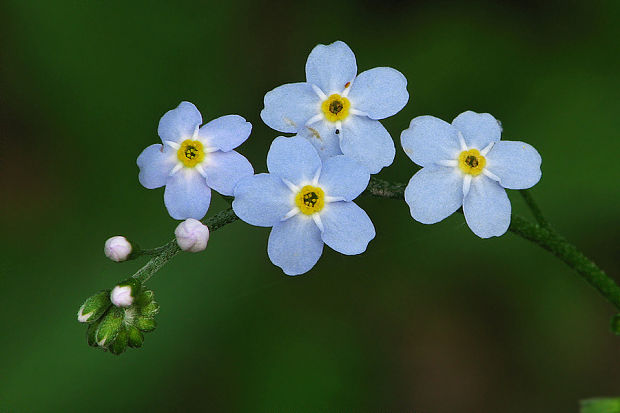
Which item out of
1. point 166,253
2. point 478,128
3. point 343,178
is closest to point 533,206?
point 478,128

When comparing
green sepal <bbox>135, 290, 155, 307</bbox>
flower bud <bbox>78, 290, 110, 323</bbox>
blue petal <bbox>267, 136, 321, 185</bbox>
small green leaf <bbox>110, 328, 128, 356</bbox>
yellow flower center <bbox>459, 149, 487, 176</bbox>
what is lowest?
small green leaf <bbox>110, 328, 128, 356</bbox>

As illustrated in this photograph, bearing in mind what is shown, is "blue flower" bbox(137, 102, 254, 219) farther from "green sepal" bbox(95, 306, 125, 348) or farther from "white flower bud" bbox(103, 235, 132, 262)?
"green sepal" bbox(95, 306, 125, 348)

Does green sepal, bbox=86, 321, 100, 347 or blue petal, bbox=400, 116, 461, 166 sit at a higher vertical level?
blue petal, bbox=400, 116, 461, 166

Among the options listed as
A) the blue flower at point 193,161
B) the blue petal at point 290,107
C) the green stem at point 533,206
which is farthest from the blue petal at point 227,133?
the green stem at point 533,206

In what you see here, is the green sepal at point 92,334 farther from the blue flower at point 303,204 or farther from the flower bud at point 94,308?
the blue flower at point 303,204

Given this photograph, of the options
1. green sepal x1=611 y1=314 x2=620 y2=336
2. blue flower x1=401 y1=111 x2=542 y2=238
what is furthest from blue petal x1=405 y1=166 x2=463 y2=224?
green sepal x1=611 y1=314 x2=620 y2=336

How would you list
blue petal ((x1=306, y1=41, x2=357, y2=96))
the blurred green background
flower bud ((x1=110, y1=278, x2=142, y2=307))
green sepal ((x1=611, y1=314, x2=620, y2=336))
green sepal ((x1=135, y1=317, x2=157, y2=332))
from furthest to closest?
1. the blurred green background
2. green sepal ((x1=611, y1=314, x2=620, y2=336))
3. blue petal ((x1=306, y1=41, x2=357, y2=96))
4. green sepal ((x1=135, y1=317, x2=157, y2=332))
5. flower bud ((x1=110, y1=278, x2=142, y2=307))
